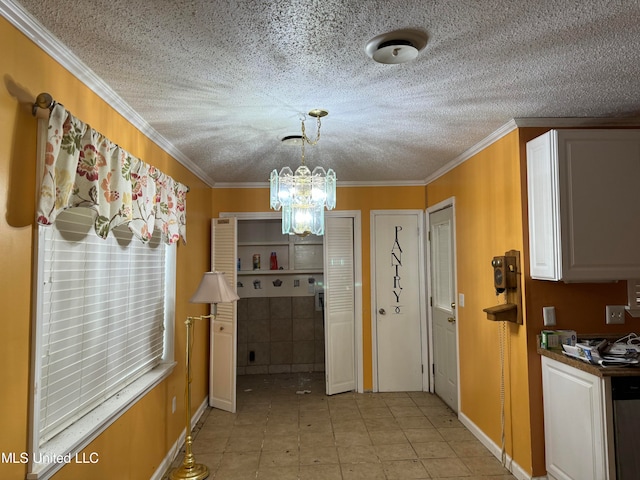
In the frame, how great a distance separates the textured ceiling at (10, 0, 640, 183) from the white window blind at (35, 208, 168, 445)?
0.82m

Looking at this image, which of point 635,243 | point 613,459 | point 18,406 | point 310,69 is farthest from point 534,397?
point 18,406

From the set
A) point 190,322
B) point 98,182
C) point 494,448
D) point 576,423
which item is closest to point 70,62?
point 98,182

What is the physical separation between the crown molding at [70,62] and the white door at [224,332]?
1503mm

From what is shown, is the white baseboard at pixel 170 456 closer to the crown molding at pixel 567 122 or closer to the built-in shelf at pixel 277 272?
the built-in shelf at pixel 277 272

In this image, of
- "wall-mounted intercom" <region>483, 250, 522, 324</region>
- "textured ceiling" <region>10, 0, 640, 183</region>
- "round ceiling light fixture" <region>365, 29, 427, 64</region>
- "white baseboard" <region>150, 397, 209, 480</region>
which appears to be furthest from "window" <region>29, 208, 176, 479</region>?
"wall-mounted intercom" <region>483, 250, 522, 324</region>

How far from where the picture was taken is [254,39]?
1.69 m

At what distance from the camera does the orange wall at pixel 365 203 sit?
4.69m

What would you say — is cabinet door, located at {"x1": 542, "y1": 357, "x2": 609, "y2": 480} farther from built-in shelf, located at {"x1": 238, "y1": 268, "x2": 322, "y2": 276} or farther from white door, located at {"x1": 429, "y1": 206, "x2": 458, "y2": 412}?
built-in shelf, located at {"x1": 238, "y1": 268, "x2": 322, "y2": 276}

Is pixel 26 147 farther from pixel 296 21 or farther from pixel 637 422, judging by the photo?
pixel 637 422

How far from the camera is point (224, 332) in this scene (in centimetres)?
421

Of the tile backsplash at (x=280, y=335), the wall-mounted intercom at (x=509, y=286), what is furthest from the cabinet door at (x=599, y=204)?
the tile backsplash at (x=280, y=335)

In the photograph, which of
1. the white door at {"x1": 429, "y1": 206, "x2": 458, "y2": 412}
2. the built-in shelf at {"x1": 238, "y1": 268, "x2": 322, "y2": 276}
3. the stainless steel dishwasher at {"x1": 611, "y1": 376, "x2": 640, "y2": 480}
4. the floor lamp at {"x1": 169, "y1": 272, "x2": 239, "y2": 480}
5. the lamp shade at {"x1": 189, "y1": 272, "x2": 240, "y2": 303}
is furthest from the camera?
the built-in shelf at {"x1": 238, "y1": 268, "x2": 322, "y2": 276}

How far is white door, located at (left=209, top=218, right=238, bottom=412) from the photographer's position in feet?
13.5

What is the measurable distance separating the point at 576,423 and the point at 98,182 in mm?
2868
